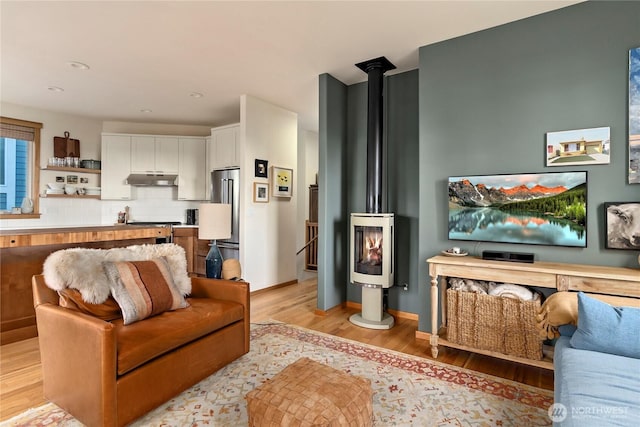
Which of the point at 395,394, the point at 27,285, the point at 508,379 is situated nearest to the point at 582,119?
the point at 508,379

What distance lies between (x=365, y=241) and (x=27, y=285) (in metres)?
3.25

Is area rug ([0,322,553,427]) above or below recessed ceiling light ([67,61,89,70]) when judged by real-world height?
below

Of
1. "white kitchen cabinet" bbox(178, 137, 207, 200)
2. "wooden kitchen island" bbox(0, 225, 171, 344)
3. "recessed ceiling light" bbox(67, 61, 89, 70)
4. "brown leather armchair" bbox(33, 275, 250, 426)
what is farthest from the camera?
"white kitchen cabinet" bbox(178, 137, 207, 200)

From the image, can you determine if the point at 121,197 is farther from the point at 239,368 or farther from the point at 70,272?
the point at 239,368

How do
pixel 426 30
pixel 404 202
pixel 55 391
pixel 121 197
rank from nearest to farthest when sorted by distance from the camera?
pixel 55 391, pixel 426 30, pixel 404 202, pixel 121 197

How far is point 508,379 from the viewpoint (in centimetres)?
238

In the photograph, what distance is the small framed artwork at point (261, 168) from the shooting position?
15.1ft

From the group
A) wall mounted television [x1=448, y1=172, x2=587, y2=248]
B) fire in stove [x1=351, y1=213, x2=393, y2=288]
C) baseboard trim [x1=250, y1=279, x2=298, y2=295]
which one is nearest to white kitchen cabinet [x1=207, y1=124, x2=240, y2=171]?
baseboard trim [x1=250, y1=279, x2=298, y2=295]

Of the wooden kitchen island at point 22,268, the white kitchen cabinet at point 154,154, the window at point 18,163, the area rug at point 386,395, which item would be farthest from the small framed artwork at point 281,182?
the window at point 18,163

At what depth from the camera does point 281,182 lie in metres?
5.00

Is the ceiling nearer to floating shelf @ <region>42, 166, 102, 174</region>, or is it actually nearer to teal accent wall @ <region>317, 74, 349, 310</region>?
teal accent wall @ <region>317, 74, 349, 310</region>

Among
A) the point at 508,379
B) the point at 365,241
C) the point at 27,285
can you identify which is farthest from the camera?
the point at 365,241

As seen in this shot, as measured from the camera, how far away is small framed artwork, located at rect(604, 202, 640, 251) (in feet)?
7.41

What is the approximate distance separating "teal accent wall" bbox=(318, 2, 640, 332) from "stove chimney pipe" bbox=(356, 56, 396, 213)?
36 centimetres
